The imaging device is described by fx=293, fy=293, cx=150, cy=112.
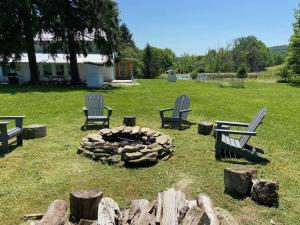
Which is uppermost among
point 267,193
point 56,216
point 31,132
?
point 31,132

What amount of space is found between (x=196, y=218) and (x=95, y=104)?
21.5ft

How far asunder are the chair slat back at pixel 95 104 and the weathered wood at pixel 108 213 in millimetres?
5778

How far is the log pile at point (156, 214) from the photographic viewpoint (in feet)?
10.0

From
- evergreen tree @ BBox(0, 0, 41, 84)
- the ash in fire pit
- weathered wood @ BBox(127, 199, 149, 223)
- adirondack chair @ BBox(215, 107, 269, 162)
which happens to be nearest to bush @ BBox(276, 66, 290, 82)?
evergreen tree @ BBox(0, 0, 41, 84)

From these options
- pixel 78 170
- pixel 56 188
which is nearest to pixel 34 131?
pixel 78 170

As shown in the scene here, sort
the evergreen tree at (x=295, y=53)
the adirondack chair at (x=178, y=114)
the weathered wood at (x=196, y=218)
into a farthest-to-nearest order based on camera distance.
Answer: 1. the evergreen tree at (x=295, y=53)
2. the adirondack chair at (x=178, y=114)
3. the weathered wood at (x=196, y=218)

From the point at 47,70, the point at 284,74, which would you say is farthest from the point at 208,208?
the point at 284,74

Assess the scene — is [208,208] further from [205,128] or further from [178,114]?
[178,114]

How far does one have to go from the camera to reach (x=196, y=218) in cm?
303

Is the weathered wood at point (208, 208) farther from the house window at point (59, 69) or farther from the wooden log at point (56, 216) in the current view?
the house window at point (59, 69)

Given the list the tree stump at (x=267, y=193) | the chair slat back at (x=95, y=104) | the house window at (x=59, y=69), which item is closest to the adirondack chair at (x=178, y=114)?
the chair slat back at (x=95, y=104)

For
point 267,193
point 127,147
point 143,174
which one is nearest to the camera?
point 267,193

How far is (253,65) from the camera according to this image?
84625 mm

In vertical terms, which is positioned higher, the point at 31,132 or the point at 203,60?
the point at 203,60
